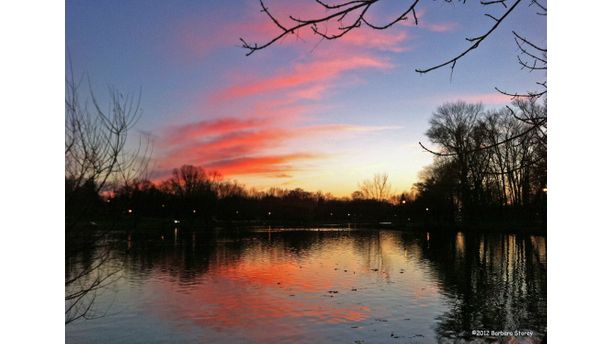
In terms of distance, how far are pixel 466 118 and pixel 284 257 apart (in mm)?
10450

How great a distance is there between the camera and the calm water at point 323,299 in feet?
25.4

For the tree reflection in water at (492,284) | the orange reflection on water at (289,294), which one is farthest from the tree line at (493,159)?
the orange reflection on water at (289,294)

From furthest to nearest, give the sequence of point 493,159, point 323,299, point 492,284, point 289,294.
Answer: point 492,284 < point 289,294 < point 323,299 < point 493,159

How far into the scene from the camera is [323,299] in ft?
34.1

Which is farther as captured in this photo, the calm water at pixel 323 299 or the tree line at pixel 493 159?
the calm water at pixel 323 299

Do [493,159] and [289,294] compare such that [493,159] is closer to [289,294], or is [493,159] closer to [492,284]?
[289,294]

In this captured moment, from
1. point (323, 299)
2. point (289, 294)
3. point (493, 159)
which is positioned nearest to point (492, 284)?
point (323, 299)

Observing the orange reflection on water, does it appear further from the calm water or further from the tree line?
the tree line

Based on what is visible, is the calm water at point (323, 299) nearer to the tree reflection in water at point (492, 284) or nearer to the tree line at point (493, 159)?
the tree reflection in water at point (492, 284)

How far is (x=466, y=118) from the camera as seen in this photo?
9516 mm

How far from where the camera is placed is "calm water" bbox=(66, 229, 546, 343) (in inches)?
305

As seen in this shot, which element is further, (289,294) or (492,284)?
(492,284)
